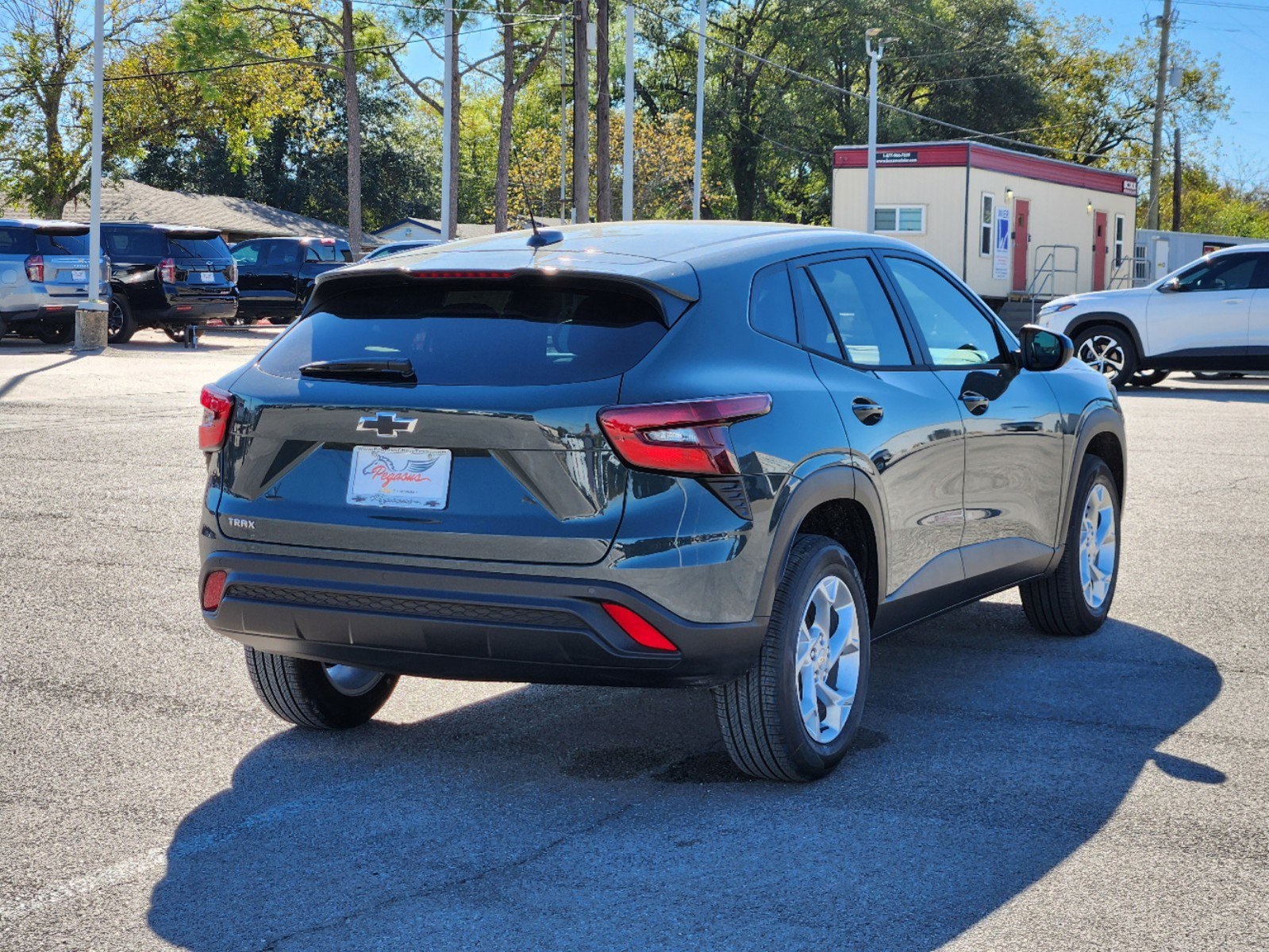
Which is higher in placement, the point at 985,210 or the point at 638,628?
the point at 985,210

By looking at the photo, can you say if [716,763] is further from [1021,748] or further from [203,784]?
[203,784]

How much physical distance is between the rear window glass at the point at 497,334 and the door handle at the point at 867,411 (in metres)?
0.85

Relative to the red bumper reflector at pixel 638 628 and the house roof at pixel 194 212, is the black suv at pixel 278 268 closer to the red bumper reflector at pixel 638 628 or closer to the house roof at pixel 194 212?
the house roof at pixel 194 212

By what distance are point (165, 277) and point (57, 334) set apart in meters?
2.13

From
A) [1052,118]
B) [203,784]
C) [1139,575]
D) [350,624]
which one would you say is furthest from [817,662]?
[1052,118]

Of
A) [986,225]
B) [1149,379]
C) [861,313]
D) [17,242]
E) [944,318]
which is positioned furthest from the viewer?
[986,225]

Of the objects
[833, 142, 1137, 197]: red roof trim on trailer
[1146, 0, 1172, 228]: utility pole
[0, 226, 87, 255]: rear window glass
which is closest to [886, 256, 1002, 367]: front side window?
[0, 226, 87, 255]: rear window glass

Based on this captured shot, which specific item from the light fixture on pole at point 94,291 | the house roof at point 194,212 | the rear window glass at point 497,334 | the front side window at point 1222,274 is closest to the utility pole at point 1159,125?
the house roof at point 194,212

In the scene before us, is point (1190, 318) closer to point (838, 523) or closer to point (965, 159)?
point (965, 159)

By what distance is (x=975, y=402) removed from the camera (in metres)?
5.77

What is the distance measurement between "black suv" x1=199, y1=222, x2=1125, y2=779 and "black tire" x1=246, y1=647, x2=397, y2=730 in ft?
0.04

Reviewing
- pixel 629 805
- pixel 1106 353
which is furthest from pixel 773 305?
pixel 1106 353

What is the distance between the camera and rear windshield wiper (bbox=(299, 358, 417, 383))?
14.5ft

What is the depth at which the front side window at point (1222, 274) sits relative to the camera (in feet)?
67.9
